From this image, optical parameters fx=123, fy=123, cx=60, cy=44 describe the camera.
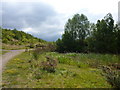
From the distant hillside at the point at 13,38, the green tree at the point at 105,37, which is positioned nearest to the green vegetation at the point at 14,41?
the distant hillside at the point at 13,38

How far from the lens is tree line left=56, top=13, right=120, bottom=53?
22.6 metres

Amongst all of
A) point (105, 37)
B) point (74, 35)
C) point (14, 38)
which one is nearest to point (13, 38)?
point (14, 38)

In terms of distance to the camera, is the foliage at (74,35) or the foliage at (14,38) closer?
the foliage at (74,35)

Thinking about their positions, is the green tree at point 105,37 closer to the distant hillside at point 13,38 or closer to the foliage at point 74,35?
the foliage at point 74,35

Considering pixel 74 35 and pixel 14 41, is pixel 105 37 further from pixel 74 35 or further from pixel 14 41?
pixel 14 41

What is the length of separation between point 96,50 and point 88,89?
19542 mm

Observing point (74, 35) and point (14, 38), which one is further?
point (14, 38)

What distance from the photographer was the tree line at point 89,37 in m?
22.6

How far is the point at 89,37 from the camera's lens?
2591 cm

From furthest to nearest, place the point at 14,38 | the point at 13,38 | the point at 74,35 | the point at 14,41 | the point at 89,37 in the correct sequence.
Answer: the point at 14,38 < the point at 13,38 < the point at 14,41 < the point at 74,35 < the point at 89,37

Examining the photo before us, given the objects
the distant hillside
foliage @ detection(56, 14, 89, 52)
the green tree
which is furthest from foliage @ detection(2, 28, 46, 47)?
the green tree

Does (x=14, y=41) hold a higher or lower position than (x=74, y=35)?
lower

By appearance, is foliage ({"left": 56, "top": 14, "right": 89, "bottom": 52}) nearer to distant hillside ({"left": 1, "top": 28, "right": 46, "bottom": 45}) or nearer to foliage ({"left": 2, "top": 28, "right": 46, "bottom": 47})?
foliage ({"left": 2, "top": 28, "right": 46, "bottom": 47})

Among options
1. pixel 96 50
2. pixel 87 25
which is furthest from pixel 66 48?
pixel 87 25
